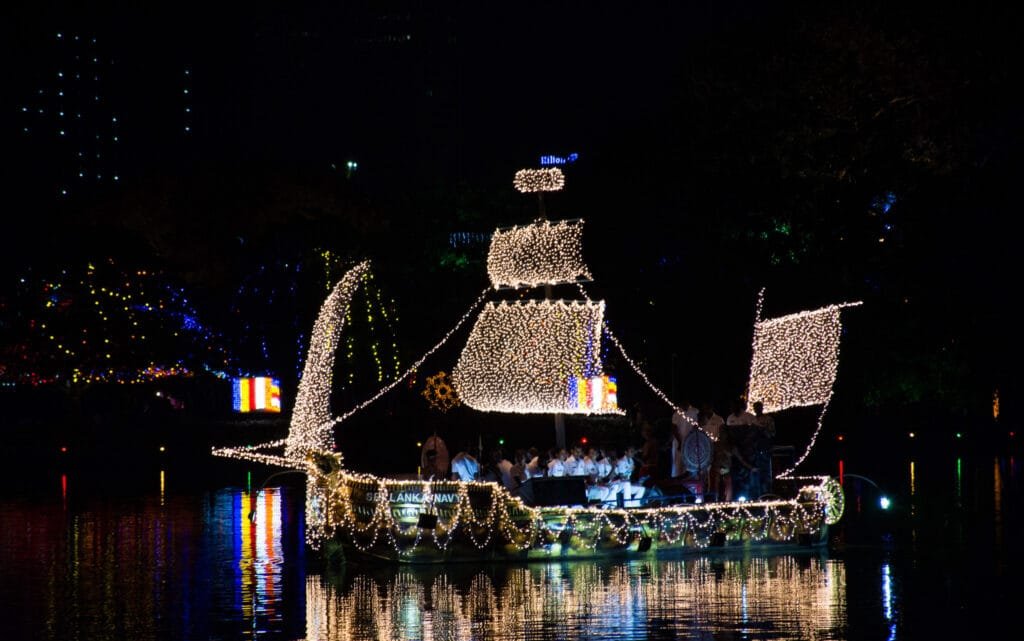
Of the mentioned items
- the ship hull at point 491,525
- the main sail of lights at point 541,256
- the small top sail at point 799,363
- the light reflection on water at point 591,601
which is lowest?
the light reflection on water at point 591,601

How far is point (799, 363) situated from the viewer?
26281 millimetres

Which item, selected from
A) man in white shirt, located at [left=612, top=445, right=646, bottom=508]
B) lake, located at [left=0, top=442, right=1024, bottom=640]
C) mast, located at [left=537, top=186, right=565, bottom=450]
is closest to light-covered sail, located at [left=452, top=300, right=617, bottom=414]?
mast, located at [left=537, top=186, right=565, bottom=450]

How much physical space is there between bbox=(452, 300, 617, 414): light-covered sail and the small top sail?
245 cm

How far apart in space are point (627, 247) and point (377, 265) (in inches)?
364

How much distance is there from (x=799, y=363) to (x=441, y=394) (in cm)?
1937

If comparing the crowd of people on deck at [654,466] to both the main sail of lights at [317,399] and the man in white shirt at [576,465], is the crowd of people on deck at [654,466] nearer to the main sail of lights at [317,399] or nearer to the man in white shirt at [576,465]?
the man in white shirt at [576,465]

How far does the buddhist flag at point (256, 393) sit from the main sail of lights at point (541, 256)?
71.0 feet

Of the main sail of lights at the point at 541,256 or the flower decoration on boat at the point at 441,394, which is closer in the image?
the main sail of lights at the point at 541,256

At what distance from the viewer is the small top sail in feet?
85.0

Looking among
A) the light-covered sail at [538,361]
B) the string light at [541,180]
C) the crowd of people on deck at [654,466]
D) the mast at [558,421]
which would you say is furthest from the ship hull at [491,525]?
the string light at [541,180]

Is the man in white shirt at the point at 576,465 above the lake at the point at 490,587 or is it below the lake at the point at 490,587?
above

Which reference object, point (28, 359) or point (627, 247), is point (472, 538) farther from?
point (28, 359)

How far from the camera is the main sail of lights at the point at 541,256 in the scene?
83.3 ft

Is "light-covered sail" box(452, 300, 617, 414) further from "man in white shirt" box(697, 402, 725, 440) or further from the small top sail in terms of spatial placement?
"man in white shirt" box(697, 402, 725, 440)
